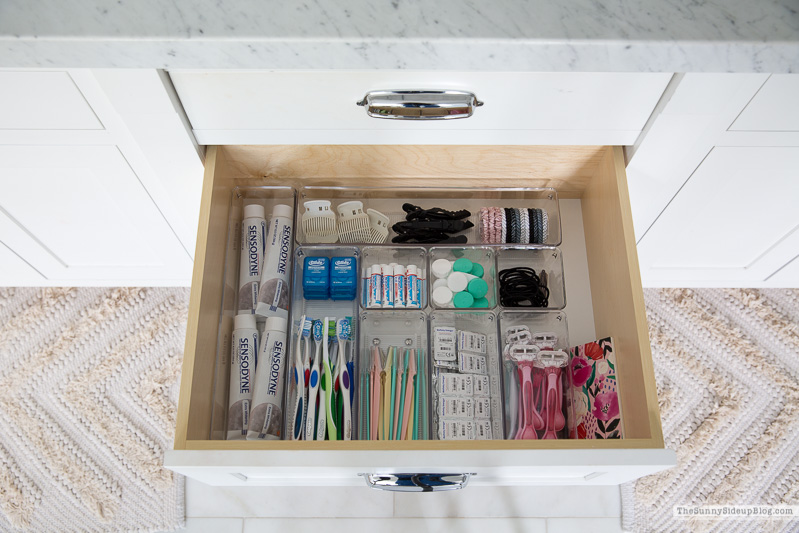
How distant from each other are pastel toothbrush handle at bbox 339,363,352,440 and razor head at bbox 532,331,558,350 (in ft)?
0.90

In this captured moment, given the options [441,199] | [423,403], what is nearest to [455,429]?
[423,403]

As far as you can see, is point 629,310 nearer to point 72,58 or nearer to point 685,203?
point 685,203

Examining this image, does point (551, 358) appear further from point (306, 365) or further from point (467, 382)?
point (306, 365)

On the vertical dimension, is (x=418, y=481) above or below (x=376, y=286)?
below

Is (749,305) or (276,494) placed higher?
(749,305)

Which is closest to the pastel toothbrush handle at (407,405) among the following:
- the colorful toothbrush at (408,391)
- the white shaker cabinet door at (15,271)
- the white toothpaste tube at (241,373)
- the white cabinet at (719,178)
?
the colorful toothbrush at (408,391)

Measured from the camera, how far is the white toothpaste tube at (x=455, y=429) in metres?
0.82

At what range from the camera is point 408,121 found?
0.77 meters

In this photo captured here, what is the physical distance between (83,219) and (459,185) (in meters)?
0.68

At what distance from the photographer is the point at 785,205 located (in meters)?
1.01

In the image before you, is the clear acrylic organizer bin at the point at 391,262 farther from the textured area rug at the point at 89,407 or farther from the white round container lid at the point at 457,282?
the textured area rug at the point at 89,407

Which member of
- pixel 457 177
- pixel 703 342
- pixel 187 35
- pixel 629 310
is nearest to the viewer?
pixel 187 35

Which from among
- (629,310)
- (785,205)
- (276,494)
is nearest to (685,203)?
(785,205)

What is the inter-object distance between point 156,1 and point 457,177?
0.51 m
